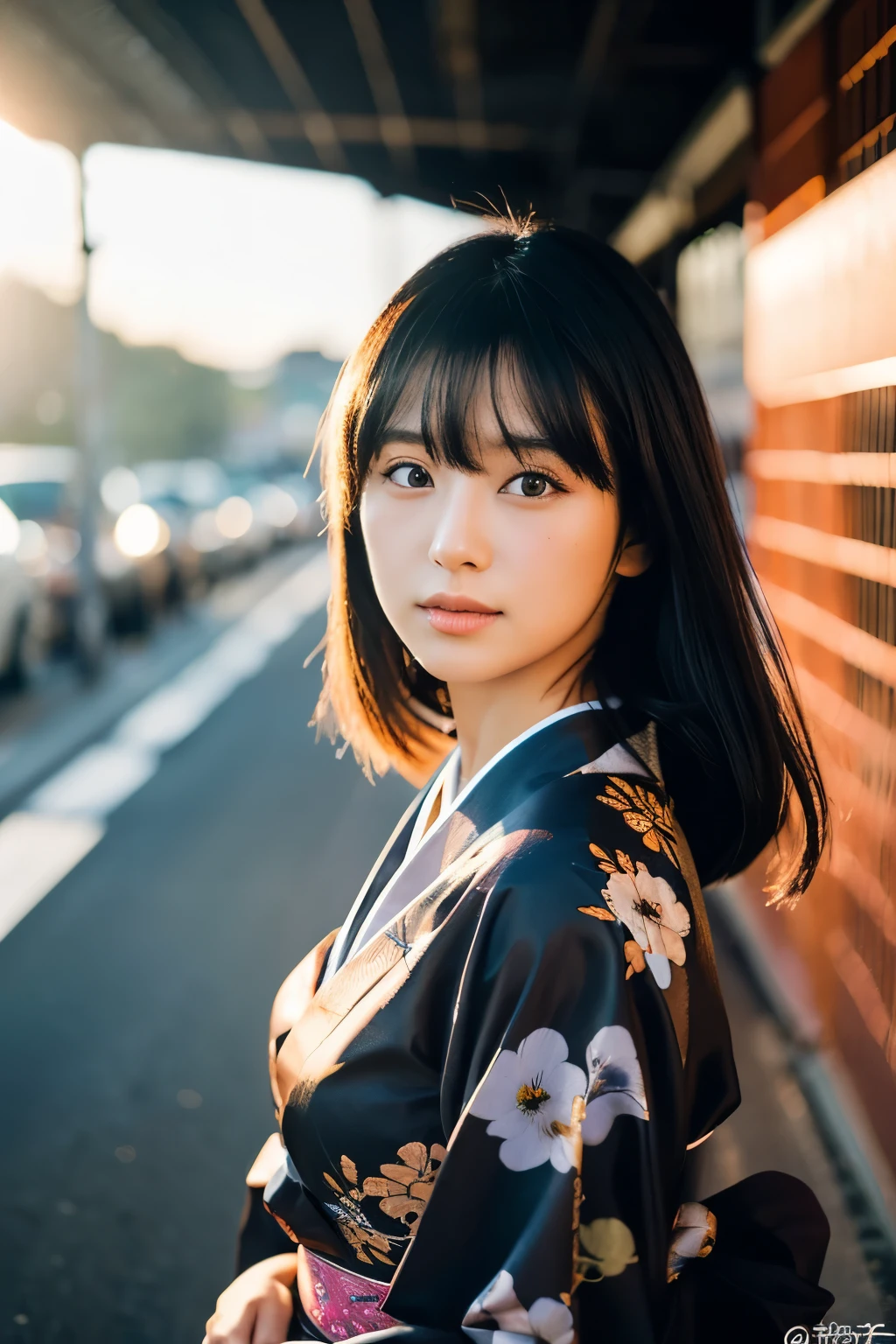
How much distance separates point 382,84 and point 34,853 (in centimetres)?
352

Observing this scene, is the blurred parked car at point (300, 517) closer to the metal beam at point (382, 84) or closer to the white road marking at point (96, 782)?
the white road marking at point (96, 782)

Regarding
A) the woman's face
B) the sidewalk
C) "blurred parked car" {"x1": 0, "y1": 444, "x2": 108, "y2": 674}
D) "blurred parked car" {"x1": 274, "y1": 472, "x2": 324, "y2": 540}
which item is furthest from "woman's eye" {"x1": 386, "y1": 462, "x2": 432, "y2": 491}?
"blurred parked car" {"x1": 274, "y1": 472, "x2": 324, "y2": 540}

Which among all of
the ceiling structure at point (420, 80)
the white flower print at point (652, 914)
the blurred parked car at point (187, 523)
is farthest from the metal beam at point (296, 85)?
the blurred parked car at point (187, 523)

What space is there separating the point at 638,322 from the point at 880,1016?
1551mm

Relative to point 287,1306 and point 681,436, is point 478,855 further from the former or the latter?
point 287,1306

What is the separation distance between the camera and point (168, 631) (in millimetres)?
10625

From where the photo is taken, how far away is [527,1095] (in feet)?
2.83

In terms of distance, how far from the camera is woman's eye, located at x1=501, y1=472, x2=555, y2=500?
1038mm

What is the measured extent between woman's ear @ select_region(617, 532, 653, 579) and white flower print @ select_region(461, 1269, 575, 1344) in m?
0.64

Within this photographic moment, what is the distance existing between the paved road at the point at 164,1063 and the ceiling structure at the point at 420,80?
7.68ft

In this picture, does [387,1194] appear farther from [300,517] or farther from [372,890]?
[300,517]

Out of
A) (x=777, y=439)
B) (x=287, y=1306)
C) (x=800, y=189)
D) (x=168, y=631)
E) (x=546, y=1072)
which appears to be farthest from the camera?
(x=168, y=631)

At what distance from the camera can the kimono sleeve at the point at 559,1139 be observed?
85cm

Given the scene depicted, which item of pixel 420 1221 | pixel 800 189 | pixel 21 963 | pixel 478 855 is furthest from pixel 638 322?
pixel 21 963
